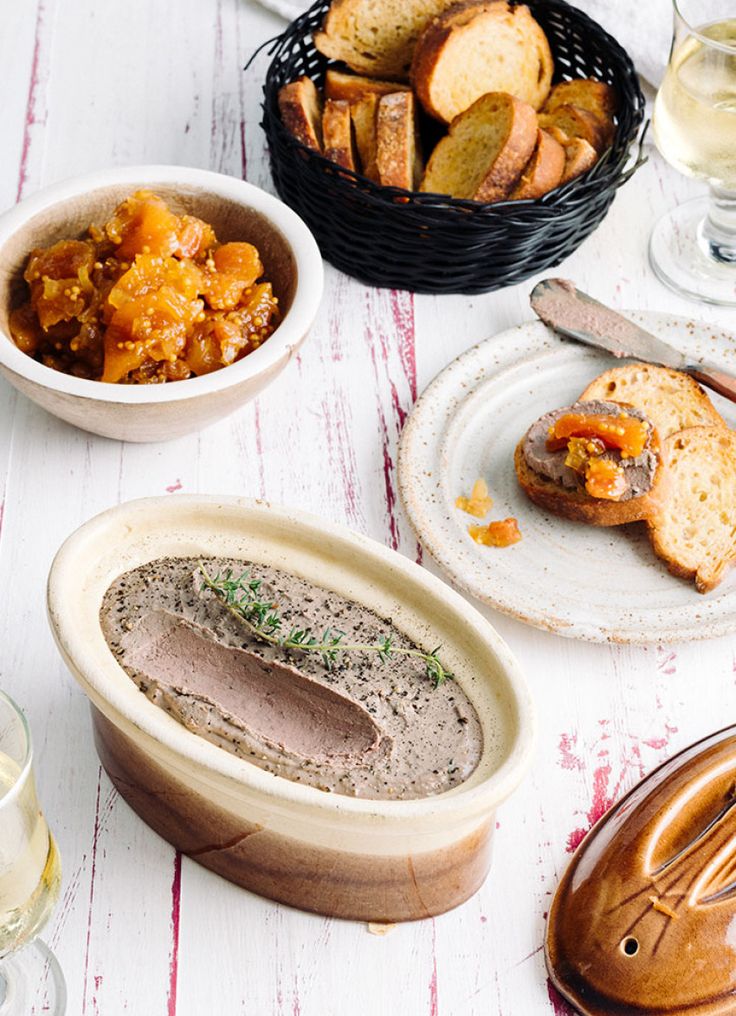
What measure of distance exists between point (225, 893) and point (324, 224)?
4.05 ft

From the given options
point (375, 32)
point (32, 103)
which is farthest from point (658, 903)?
point (32, 103)

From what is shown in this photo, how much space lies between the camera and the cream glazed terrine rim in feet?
4.29

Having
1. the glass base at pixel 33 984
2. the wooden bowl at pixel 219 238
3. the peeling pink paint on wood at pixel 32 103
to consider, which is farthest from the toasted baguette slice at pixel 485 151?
the glass base at pixel 33 984

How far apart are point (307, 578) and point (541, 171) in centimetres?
99

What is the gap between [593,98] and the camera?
95.0 inches

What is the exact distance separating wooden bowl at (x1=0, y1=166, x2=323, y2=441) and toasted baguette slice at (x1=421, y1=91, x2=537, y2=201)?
370 millimetres

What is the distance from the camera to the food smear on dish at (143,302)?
191 centimetres

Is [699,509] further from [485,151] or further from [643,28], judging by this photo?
[643,28]

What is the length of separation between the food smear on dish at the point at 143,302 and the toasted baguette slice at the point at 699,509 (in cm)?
67

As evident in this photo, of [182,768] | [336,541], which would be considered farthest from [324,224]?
[182,768]

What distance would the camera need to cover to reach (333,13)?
96.6 inches

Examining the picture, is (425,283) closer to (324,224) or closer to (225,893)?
(324,224)

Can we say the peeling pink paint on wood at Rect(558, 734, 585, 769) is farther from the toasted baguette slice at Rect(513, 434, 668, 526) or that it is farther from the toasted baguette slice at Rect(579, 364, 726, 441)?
the toasted baguette slice at Rect(579, 364, 726, 441)

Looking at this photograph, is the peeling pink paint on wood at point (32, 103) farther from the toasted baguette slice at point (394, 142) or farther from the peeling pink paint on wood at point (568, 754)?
the peeling pink paint on wood at point (568, 754)
